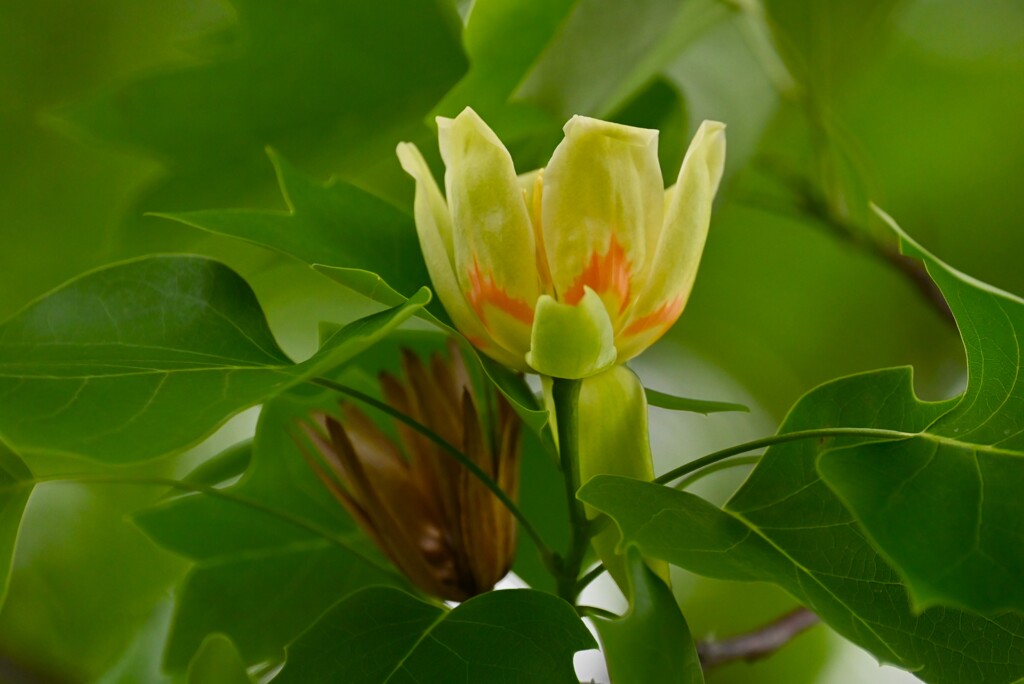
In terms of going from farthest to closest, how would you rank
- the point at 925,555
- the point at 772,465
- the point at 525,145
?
the point at 525,145
the point at 772,465
the point at 925,555

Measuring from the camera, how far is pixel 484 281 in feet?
1.23

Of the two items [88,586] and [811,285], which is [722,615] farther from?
[88,586]

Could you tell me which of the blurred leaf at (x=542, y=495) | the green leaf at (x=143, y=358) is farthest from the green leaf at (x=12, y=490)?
the blurred leaf at (x=542, y=495)

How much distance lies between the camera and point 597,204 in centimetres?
37

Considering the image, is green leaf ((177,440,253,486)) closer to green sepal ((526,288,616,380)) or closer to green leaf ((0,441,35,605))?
green leaf ((0,441,35,605))

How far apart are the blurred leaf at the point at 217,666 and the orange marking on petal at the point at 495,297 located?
0.19 meters

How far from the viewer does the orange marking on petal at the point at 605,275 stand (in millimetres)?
372

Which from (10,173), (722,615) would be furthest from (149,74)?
(722,615)

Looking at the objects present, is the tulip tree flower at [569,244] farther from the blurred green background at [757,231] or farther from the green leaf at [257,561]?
the blurred green background at [757,231]

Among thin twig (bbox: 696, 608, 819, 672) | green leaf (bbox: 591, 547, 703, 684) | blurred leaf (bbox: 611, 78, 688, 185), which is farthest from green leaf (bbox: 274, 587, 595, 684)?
blurred leaf (bbox: 611, 78, 688, 185)

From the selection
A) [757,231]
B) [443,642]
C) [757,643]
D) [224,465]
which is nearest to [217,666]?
[443,642]

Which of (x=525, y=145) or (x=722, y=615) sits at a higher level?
(x=525, y=145)

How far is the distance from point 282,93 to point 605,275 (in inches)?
14.7

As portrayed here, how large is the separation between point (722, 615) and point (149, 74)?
91 centimetres
